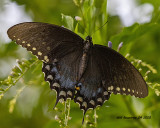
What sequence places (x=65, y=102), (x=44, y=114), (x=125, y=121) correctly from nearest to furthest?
(x=65, y=102), (x=125, y=121), (x=44, y=114)

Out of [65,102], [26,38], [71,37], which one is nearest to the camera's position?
[65,102]

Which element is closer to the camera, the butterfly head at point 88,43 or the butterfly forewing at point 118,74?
the butterfly forewing at point 118,74

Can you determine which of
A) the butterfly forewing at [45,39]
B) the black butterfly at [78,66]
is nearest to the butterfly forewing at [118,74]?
the black butterfly at [78,66]

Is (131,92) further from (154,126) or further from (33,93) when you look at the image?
(33,93)

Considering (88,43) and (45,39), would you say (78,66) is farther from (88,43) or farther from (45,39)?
(45,39)

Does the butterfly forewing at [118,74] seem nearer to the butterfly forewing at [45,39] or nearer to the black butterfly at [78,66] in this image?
the black butterfly at [78,66]

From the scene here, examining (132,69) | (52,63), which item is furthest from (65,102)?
(132,69)

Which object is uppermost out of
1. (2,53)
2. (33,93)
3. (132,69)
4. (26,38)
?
(2,53)
